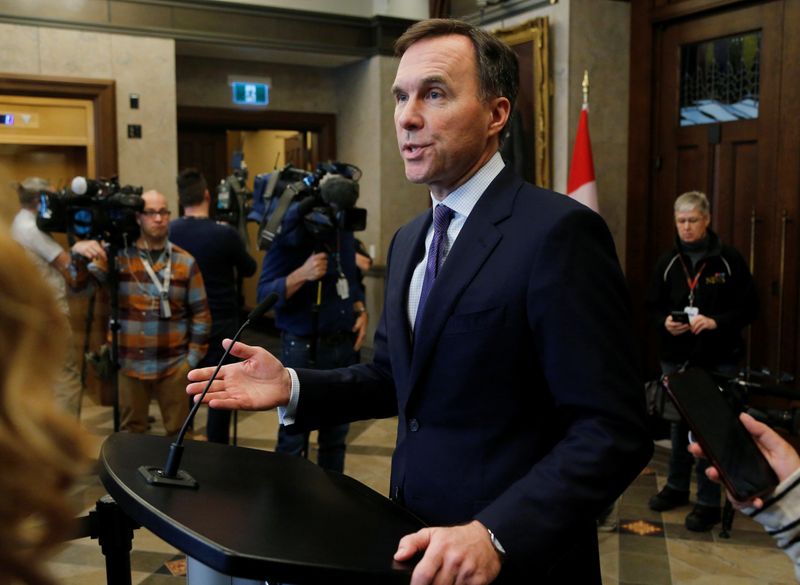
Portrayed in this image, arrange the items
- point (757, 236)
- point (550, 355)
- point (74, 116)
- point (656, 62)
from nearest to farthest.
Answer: point (550, 355) < point (757, 236) < point (656, 62) < point (74, 116)

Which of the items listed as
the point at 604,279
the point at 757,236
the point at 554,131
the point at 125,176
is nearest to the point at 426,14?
the point at 554,131

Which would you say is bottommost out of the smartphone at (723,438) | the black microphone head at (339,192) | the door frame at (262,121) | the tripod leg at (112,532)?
the tripod leg at (112,532)

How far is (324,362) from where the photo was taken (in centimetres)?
364

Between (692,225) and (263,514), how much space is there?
3418 mm

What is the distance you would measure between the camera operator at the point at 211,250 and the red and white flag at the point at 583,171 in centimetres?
210

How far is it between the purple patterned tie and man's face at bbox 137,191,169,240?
2.67 meters

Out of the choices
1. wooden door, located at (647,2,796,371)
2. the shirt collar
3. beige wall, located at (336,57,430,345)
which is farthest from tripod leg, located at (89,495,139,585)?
beige wall, located at (336,57,430,345)

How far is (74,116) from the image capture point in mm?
6387

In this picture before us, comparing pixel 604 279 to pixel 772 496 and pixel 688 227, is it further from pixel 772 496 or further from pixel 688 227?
pixel 688 227

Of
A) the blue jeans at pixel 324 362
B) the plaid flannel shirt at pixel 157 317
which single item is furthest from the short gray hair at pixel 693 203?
the plaid flannel shirt at pixel 157 317

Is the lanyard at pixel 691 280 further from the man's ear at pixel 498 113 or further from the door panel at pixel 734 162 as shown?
the man's ear at pixel 498 113

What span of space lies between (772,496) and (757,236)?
3.88 meters

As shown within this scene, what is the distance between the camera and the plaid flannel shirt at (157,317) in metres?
3.93

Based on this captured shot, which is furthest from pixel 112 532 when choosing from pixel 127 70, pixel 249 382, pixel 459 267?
pixel 127 70
